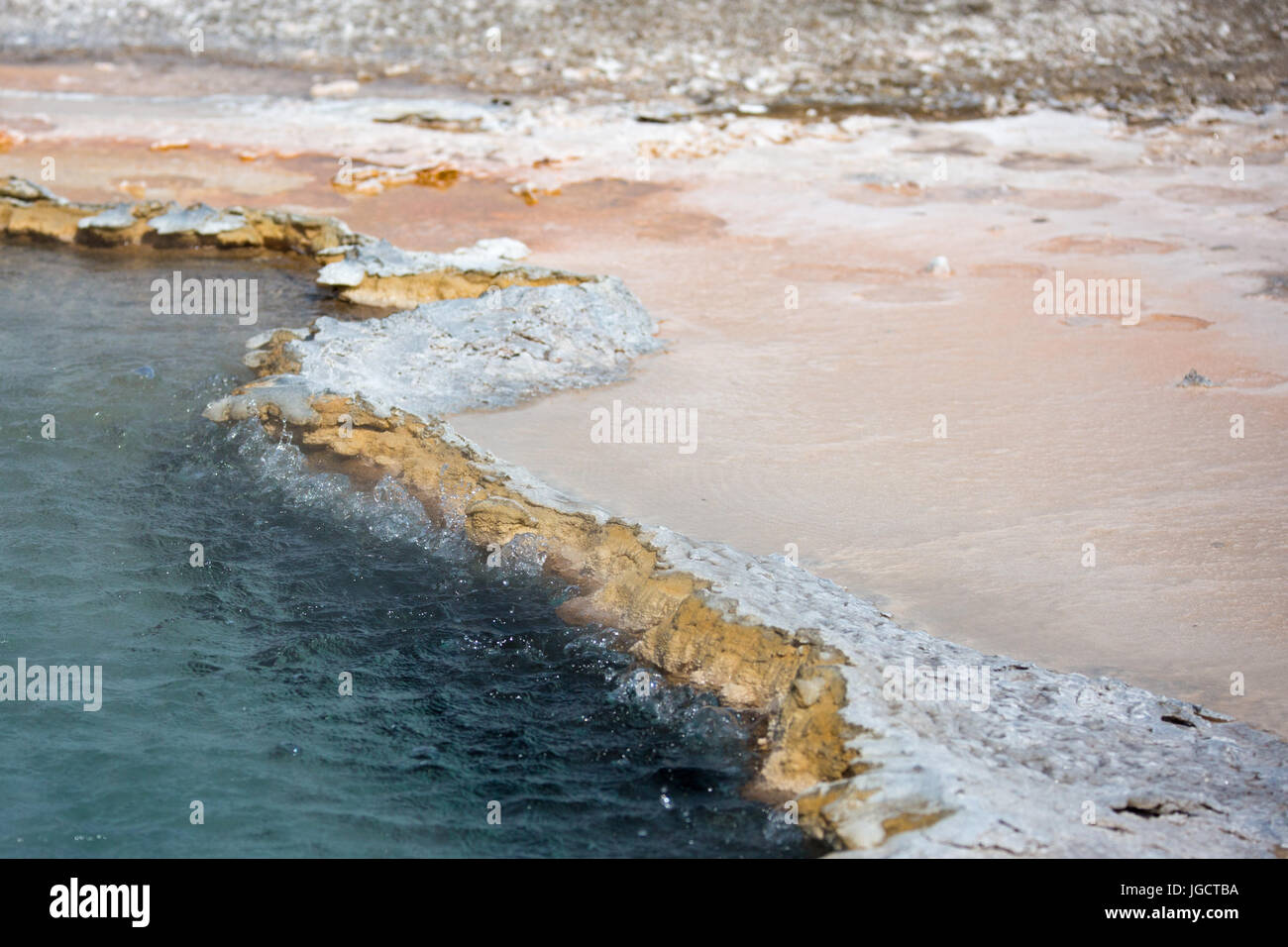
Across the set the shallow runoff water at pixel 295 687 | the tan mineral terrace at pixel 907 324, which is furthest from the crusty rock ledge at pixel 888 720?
the tan mineral terrace at pixel 907 324

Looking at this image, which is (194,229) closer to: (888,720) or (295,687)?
(295,687)

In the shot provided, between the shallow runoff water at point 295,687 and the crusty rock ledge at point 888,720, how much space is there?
0.41 ft

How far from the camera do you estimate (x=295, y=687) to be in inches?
137

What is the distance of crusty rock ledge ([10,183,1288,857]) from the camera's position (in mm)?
2742

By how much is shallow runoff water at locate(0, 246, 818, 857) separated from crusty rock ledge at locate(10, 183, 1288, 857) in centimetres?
13

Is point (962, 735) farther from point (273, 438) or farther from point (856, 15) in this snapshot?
point (856, 15)

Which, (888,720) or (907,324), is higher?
(907,324)

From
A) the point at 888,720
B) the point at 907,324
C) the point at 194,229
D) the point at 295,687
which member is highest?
the point at 194,229

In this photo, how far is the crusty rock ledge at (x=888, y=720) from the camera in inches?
108

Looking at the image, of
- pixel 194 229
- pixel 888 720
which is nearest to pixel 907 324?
pixel 888 720

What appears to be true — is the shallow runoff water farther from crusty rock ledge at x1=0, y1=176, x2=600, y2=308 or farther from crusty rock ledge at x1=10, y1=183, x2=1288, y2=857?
crusty rock ledge at x1=0, y1=176, x2=600, y2=308

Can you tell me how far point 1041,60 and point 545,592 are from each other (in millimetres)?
11532

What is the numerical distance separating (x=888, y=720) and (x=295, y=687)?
64.9 inches
